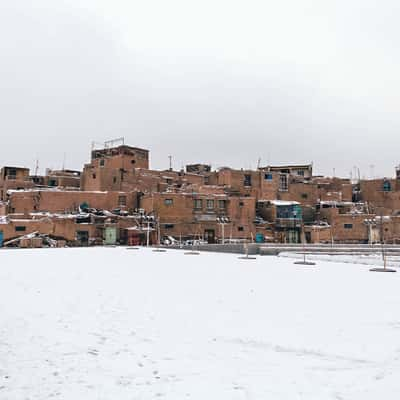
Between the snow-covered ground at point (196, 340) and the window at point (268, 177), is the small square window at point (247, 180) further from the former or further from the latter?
the snow-covered ground at point (196, 340)

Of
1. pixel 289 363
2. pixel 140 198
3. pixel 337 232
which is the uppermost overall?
pixel 140 198

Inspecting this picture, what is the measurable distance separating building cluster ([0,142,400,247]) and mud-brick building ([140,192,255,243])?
0.33ft

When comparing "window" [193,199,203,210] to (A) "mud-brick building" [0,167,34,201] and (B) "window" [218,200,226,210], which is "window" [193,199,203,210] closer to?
(B) "window" [218,200,226,210]

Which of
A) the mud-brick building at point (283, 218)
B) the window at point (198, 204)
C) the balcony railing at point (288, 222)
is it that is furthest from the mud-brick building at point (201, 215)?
the balcony railing at point (288, 222)

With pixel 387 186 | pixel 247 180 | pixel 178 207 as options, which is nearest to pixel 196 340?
pixel 178 207

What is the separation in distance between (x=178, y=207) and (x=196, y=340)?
37152 mm

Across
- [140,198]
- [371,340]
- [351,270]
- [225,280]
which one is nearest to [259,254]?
[351,270]

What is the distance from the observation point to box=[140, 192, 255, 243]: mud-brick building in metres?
43.4

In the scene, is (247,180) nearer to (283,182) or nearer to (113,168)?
(283,182)

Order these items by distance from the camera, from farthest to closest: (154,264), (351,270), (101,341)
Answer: (154,264) < (351,270) < (101,341)

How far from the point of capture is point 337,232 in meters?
48.3

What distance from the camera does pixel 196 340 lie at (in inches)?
262

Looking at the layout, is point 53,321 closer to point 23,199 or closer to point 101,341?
point 101,341

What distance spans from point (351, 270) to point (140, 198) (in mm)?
31941
